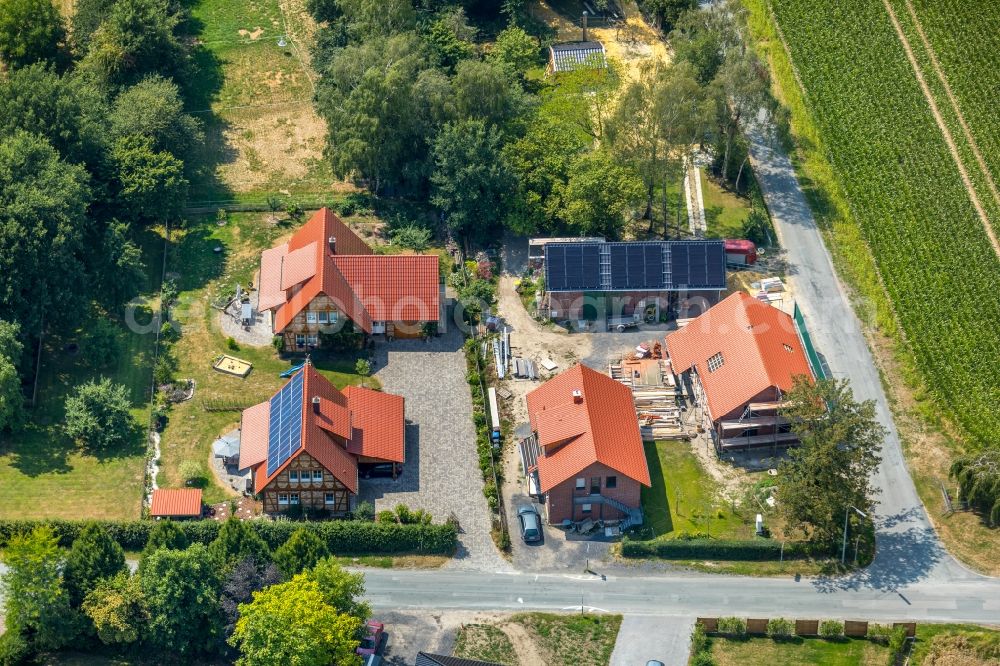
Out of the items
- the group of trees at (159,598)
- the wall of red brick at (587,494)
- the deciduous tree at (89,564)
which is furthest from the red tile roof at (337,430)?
the wall of red brick at (587,494)

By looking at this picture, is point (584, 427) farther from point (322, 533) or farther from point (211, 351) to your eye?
point (211, 351)

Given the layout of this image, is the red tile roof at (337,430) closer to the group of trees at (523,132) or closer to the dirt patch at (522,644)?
the dirt patch at (522,644)

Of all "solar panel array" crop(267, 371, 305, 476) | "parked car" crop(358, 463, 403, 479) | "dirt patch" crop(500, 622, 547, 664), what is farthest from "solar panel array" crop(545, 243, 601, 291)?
"dirt patch" crop(500, 622, 547, 664)

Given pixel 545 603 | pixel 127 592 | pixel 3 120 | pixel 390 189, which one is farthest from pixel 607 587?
pixel 3 120

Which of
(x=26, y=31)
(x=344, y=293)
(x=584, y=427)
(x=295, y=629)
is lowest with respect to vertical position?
(x=295, y=629)

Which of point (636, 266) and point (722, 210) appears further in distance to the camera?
point (722, 210)

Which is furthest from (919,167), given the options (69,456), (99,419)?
Answer: (69,456)

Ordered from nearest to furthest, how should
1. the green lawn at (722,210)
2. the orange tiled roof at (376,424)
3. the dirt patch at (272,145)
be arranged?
the orange tiled roof at (376,424)
the green lawn at (722,210)
the dirt patch at (272,145)

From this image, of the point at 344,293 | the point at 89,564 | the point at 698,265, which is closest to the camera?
the point at 89,564
